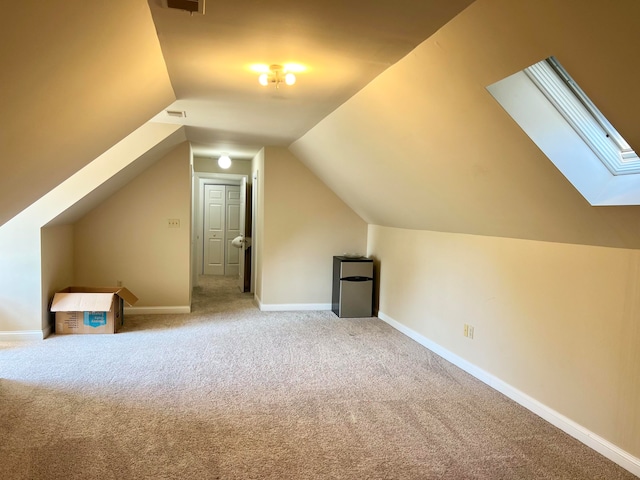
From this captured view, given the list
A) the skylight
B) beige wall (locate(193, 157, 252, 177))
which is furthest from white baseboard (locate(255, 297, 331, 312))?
the skylight

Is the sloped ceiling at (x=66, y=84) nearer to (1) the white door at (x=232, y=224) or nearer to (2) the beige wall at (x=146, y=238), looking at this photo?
(2) the beige wall at (x=146, y=238)

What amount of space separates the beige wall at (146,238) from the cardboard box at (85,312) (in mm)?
704

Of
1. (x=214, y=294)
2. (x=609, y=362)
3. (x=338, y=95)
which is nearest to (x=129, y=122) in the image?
(x=338, y=95)

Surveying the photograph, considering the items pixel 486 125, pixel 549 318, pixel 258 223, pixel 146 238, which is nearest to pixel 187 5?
pixel 486 125

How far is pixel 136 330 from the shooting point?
4766 mm

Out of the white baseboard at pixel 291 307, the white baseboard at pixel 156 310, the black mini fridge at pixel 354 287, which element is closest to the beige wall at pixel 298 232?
the white baseboard at pixel 291 307

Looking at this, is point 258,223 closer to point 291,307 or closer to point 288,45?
point 291,307

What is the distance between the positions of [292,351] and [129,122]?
248cm

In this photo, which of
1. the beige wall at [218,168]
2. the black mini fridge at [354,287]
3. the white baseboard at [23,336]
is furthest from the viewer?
the beige wall at [218,168]

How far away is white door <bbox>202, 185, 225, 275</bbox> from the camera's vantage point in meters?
8.55

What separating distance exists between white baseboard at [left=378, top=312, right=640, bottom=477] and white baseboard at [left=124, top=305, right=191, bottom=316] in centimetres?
316

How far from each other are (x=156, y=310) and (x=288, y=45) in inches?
166

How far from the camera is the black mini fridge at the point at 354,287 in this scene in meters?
5.56

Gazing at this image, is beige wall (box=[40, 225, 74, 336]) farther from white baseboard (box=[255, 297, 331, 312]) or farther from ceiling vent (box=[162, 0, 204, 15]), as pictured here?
ceiling vent (box=[162, 0, 204, 15])
